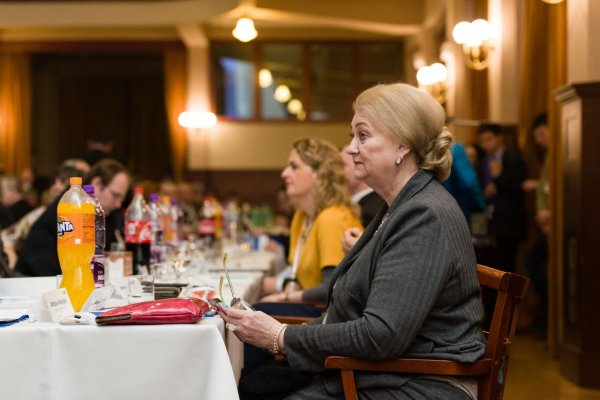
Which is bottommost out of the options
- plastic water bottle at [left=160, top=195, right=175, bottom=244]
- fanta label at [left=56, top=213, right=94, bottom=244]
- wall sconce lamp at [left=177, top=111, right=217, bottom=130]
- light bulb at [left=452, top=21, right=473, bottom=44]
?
plastic water bottle at [left=160, top=195, right=175, bottom=244]

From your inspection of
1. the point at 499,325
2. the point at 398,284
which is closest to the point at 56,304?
the point at 398,284

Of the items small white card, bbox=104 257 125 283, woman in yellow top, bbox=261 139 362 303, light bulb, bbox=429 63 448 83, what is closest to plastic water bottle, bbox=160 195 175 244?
woman in yellow top, bbox=261 139 362 303

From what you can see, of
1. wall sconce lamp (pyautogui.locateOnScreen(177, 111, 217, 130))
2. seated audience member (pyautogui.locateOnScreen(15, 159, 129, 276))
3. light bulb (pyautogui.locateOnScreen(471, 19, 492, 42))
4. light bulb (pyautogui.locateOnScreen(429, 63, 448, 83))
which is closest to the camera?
seated audience member (pyautogui.locateOnScreen(15, 159, 129, 276))

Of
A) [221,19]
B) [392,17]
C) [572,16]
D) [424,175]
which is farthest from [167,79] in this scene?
[424,175]

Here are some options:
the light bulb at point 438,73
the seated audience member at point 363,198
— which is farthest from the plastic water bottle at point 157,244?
the light bulb at point 438,73

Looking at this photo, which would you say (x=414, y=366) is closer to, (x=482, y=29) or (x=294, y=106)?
(x=482, y=29)

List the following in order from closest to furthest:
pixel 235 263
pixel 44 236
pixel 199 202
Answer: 1. pixel 44 236
2. pixel 235 263
3. pixel 199 202

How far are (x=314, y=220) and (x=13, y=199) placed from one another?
4818 mm

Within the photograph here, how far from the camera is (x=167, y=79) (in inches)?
512

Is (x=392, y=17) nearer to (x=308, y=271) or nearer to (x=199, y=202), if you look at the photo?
(x=199, y=202)

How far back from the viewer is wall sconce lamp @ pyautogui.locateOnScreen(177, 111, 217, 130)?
12711mm

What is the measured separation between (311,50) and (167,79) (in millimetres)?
2416

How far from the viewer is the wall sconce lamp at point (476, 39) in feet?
23.9

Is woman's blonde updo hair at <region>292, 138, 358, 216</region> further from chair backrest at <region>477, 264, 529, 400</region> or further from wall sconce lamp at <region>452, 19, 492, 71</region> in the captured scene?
wall sconce lamp at <region>452, 19, 492, 71</region>
